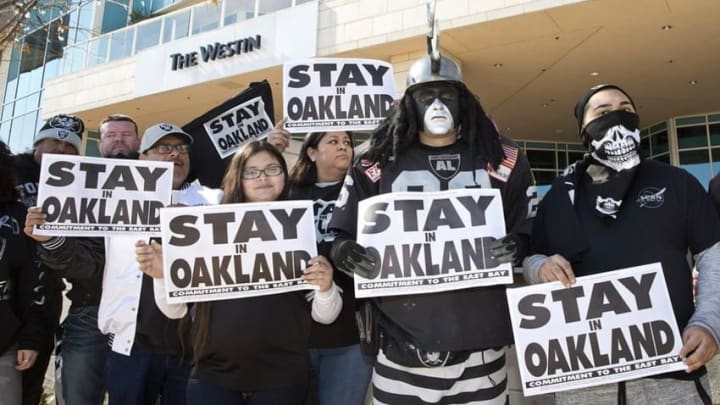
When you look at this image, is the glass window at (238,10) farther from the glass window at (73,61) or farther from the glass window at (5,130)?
the glass window at (5,130)

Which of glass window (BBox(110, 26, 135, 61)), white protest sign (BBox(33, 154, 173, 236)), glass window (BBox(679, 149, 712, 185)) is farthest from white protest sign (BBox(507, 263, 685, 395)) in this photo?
glass window (BBox(110, 26, 135, 61))

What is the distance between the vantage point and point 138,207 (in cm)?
347

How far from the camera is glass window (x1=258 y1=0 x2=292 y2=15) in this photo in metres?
17.0

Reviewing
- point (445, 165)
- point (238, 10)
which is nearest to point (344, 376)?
point (445, 165)

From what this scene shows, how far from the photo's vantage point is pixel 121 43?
68.7 ft

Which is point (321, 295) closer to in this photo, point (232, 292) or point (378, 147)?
point (232, 292)

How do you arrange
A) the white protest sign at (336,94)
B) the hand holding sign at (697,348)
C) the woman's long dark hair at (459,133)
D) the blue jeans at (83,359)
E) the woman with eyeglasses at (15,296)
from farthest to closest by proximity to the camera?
the white protest sign at (336,94) → the blue jeans at (83,359) → the woman with eyeglasses at (15,296) → the woman's long dark hair at (459,133) → the hand holding sign at (697,348)

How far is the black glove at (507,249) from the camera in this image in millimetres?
2593

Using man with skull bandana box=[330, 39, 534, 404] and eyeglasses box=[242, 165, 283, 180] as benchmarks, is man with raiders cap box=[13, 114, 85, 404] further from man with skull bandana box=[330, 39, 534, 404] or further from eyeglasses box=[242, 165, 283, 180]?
man with skull bandana box=[330, 39, 534, 404]

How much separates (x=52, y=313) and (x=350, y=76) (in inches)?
107

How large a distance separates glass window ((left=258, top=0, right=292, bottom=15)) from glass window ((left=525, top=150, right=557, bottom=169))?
40.9 ft

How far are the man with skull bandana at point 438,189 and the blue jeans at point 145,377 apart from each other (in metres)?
1.37

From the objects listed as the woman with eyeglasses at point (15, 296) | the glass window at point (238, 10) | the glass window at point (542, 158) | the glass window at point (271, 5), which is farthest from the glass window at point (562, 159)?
the woman with eyeglasses at point (15, 296)

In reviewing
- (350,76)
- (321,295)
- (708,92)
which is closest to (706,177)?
(708,92)
